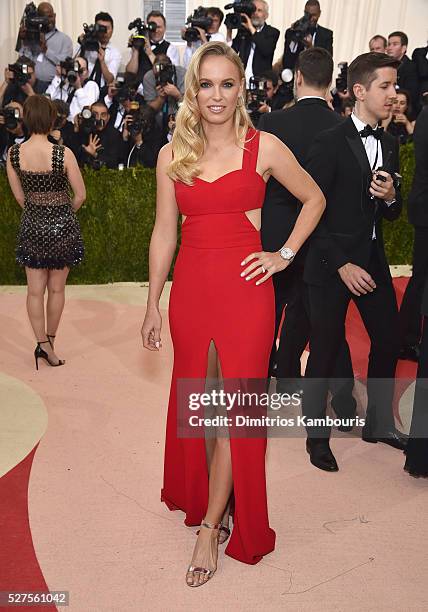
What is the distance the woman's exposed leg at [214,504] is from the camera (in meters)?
3.10

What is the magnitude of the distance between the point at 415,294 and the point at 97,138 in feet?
13.2

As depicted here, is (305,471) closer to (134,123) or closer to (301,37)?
(134,123)

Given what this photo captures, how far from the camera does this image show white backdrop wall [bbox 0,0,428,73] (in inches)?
476

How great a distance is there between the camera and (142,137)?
824cm

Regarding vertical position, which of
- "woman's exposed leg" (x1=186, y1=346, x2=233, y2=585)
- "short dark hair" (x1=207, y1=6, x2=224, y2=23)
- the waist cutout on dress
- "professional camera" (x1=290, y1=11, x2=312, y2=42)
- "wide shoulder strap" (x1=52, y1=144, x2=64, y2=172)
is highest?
"short dark hair" (x1=207, y1=6, x2=224, y2=23)

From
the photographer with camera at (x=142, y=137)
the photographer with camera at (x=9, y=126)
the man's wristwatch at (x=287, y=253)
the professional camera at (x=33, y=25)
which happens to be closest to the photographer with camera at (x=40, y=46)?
the professional camera at (x=33, y=25)

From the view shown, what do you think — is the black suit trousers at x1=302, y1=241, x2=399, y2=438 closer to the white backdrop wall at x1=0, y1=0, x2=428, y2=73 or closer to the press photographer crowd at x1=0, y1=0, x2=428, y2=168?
the press photographer crowd at x1=0, y1=0, x2=428, y2=168

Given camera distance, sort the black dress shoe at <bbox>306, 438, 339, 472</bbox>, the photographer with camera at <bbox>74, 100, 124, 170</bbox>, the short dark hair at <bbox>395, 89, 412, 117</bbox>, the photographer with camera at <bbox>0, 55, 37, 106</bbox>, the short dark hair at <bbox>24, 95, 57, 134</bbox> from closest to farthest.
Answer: the black dress shoe at <bbox>306, 438, 339, 472</bbox> < the short dark hair at <bbox>24, 95, 57, 134</bbox> < the photographer with camera at <bbox>74, 100, 124, 170</bbox> < the short dark hair at <bbox>395, 89, 412, 117</bbox> < the photographer with camera at <bbox>0, 55, 37, 106</bbox>

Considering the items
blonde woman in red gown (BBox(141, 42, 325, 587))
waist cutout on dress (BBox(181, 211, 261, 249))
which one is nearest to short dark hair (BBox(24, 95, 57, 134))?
blonde woman in red gown (BBox(141, 42, 325, 587))

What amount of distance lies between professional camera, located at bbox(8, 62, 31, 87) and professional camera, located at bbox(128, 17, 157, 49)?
120 cm

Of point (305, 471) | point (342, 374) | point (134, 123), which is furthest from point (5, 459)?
point (134, 123)

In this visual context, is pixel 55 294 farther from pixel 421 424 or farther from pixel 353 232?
pixel 421 424

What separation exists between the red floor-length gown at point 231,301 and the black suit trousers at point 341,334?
0.87 metres

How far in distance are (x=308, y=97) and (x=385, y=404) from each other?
1.60m
